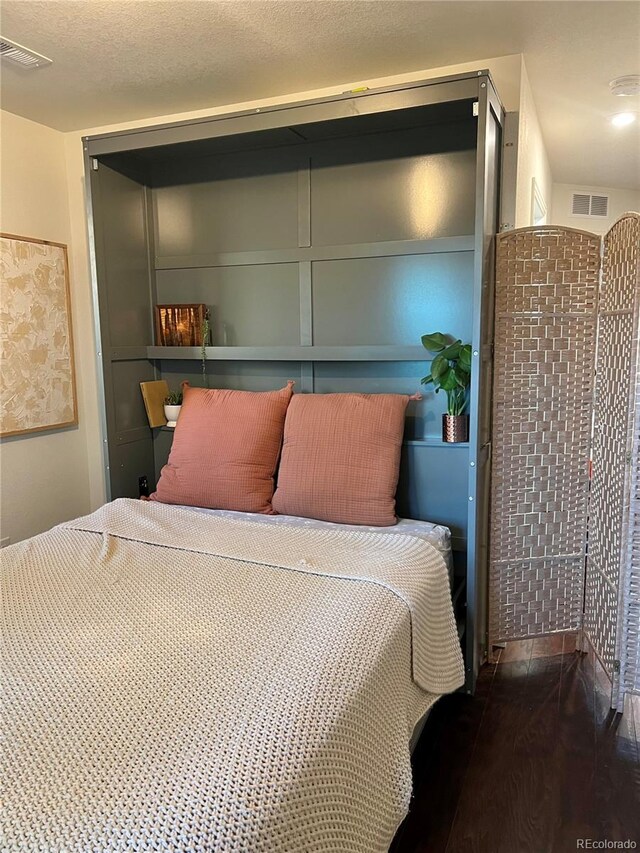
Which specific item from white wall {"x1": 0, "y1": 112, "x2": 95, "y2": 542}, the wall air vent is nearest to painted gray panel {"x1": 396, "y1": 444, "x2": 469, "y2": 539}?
white wall {"x1": 0, "y1": 112, "x2": 95, "y2": 542}

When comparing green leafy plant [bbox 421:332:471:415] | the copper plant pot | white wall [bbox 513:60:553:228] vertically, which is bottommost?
the copper plant pot

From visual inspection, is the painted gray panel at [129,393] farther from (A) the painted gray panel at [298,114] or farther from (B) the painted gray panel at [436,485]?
(B) the painted gray panel at [436,485]

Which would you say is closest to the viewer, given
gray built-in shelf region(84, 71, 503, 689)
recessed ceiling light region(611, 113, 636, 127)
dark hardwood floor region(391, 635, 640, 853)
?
dark hardwood floor region(391, 635, 640, 853)

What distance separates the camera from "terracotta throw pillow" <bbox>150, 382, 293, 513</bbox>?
2.50 m

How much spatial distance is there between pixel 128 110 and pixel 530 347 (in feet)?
7.06

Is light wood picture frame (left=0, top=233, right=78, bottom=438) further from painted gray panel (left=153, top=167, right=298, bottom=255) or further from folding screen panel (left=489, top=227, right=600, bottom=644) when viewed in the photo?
folding screen panel (left=489, top=227, right=600, bottom=644)

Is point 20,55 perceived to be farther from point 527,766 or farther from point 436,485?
point 527,766

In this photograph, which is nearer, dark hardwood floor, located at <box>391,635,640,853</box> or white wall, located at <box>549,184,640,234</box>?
dark hardwood floor, located at <box>391,635,640,853</box>

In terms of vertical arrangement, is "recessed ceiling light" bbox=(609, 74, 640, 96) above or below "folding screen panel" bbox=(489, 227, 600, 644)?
above

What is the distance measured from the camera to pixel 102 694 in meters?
1.24

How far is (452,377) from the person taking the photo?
2.32 meters

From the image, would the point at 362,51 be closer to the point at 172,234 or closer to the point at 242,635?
the point at 172,234

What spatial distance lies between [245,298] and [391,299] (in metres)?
0.74

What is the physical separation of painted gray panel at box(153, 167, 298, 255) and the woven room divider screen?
1038 millimetres
